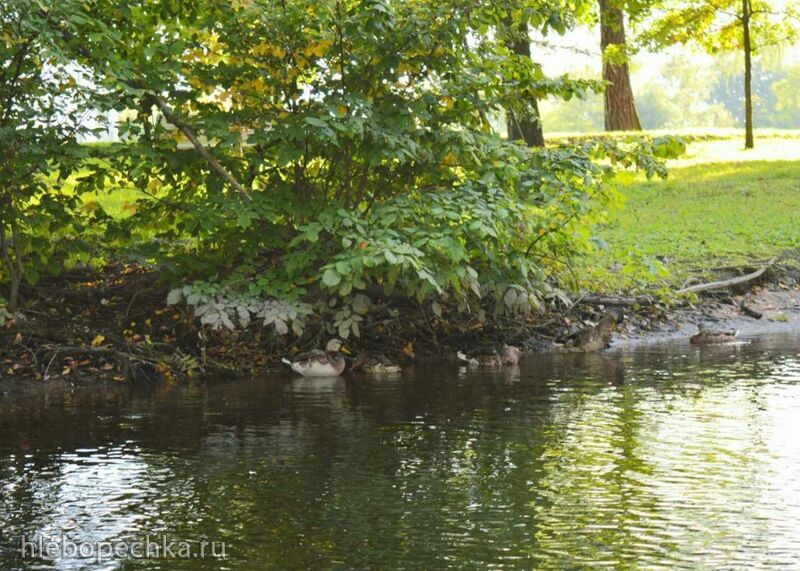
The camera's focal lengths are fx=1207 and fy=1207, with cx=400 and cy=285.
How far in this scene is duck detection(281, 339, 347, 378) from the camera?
437 inches

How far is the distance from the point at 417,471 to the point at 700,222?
13.1 m

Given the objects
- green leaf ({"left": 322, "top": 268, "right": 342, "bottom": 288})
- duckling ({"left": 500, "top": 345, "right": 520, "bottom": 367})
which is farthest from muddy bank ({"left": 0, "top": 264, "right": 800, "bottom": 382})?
green leaf ({"left": 322, "top": 268, "right": 342, "bottom": 288})

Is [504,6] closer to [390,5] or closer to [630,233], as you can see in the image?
[390,5]

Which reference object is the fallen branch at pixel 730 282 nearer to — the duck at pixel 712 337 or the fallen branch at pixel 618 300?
the fallen branch at pixel 618 300

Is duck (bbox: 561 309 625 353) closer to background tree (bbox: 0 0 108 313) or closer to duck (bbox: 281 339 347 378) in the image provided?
duck (bbox: 281 339 347 378)

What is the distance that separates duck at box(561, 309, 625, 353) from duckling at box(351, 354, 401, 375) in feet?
6.78

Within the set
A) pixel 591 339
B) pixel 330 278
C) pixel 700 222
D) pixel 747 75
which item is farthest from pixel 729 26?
pixel 330 278

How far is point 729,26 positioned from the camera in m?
31.0

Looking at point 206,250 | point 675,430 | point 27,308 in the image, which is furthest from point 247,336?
point 675,430

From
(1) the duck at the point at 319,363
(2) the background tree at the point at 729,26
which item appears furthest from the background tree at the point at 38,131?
A: (2) the background tree at the point at 729,26

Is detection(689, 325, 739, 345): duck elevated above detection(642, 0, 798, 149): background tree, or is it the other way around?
detection(642, 0, 798, 149): background tree

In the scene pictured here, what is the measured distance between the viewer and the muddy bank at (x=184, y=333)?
11133 millimetres

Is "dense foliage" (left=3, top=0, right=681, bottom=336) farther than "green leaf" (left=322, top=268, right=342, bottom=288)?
Yes

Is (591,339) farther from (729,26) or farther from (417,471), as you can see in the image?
(729,26)
